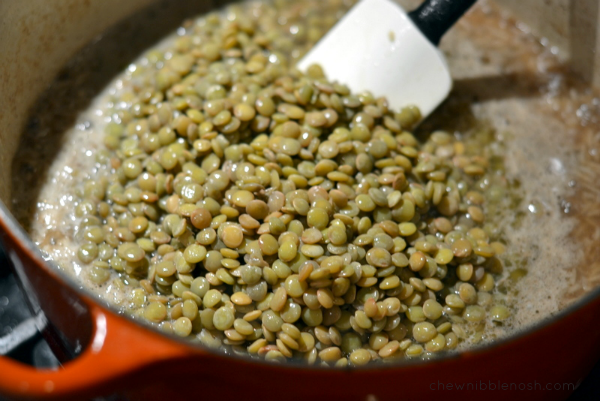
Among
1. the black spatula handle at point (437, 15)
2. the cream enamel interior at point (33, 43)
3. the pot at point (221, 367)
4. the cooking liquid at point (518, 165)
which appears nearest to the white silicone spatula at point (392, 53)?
the black spatula handle at point (437, 15)

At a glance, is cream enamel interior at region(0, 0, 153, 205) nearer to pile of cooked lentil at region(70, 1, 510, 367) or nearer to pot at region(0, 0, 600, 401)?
pile of cooked lentil at region(70, 1, 510, 367)

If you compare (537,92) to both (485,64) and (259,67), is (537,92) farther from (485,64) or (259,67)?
(259,67)

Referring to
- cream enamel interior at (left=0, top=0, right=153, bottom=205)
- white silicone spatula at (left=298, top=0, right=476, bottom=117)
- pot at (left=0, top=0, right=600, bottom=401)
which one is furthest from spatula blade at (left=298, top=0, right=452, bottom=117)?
pot at (left=0, top=0, right=600, bottom=401)

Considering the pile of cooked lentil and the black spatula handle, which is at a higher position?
the black spatula handle

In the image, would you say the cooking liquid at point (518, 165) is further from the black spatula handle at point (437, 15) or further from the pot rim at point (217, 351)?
the pot rim at point (217, 351)

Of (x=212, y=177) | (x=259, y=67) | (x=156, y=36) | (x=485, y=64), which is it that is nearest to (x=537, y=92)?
(x=485, y=64)

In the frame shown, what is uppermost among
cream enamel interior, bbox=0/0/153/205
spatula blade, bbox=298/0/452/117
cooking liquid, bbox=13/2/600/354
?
cream enamel interior, bbox=0/0/153/205

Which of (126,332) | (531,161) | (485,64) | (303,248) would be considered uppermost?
(126,332)
